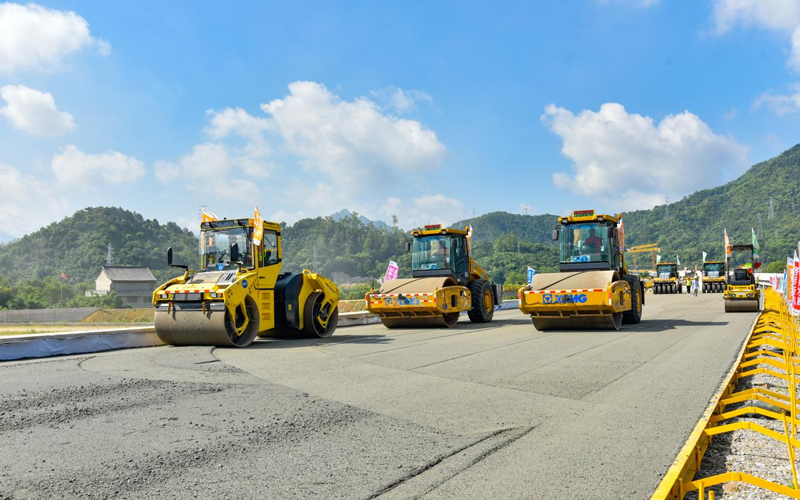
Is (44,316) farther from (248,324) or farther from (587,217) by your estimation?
(587,217)

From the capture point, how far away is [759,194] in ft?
561

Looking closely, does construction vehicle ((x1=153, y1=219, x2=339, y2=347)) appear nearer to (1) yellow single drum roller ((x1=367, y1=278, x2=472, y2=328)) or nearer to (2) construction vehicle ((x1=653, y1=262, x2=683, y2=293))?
(1) yellow single drum roller ((x1=367, y1=278, x2=472, y2=328))

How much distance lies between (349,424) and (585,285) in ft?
36.8

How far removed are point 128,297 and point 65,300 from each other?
1047 cm

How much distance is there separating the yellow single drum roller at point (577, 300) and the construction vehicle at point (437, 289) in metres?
2.89

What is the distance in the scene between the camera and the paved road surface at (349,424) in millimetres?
4402

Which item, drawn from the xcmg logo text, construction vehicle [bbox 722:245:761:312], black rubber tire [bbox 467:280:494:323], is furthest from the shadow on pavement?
construction vehicle [bbox 722:245:761:312]

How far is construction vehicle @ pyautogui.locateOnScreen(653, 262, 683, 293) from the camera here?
61.0 meters

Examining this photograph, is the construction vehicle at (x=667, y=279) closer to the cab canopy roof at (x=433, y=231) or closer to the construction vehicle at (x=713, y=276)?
the construction vehicle at (x=713, y=276)

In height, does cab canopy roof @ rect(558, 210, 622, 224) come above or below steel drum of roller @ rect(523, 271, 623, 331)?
above

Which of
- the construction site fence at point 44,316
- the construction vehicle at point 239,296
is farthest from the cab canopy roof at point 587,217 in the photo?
the construction site fence at point 44,316

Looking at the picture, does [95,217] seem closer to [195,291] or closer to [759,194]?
[195,291]

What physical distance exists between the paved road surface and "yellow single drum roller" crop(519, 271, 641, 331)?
14.7 feet

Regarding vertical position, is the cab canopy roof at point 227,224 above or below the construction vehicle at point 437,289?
above
